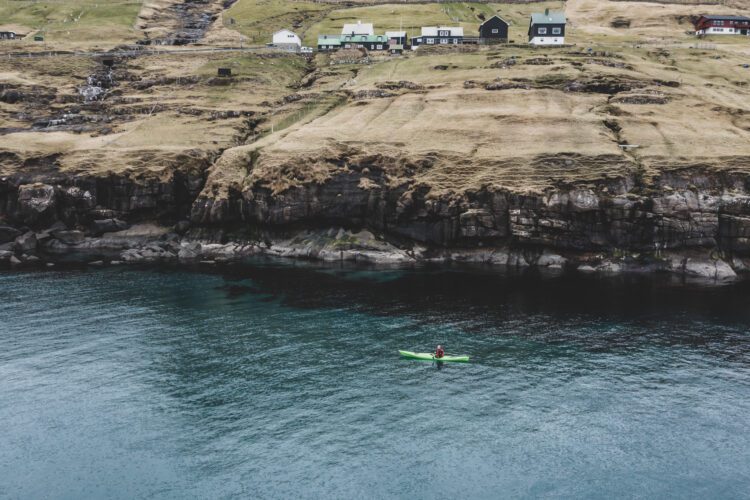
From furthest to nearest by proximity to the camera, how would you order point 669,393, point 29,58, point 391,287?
point 29,58 → point 391,287 → point 669,393

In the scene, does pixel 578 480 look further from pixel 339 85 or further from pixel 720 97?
pixel 339 85

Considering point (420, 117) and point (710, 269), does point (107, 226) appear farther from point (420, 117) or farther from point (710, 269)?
point (710, 269)

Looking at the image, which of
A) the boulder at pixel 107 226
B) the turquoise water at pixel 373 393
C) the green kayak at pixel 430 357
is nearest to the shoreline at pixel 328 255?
the boulder at pixel 107 226

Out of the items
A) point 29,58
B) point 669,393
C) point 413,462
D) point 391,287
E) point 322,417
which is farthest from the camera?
point 29,58

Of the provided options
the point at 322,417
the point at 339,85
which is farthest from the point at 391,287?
the point at 339,85

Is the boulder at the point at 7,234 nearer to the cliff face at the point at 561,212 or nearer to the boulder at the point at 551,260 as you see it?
the cliff face at the point at 561,212

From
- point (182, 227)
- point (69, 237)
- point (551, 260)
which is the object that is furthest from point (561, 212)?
point (69, 237)
